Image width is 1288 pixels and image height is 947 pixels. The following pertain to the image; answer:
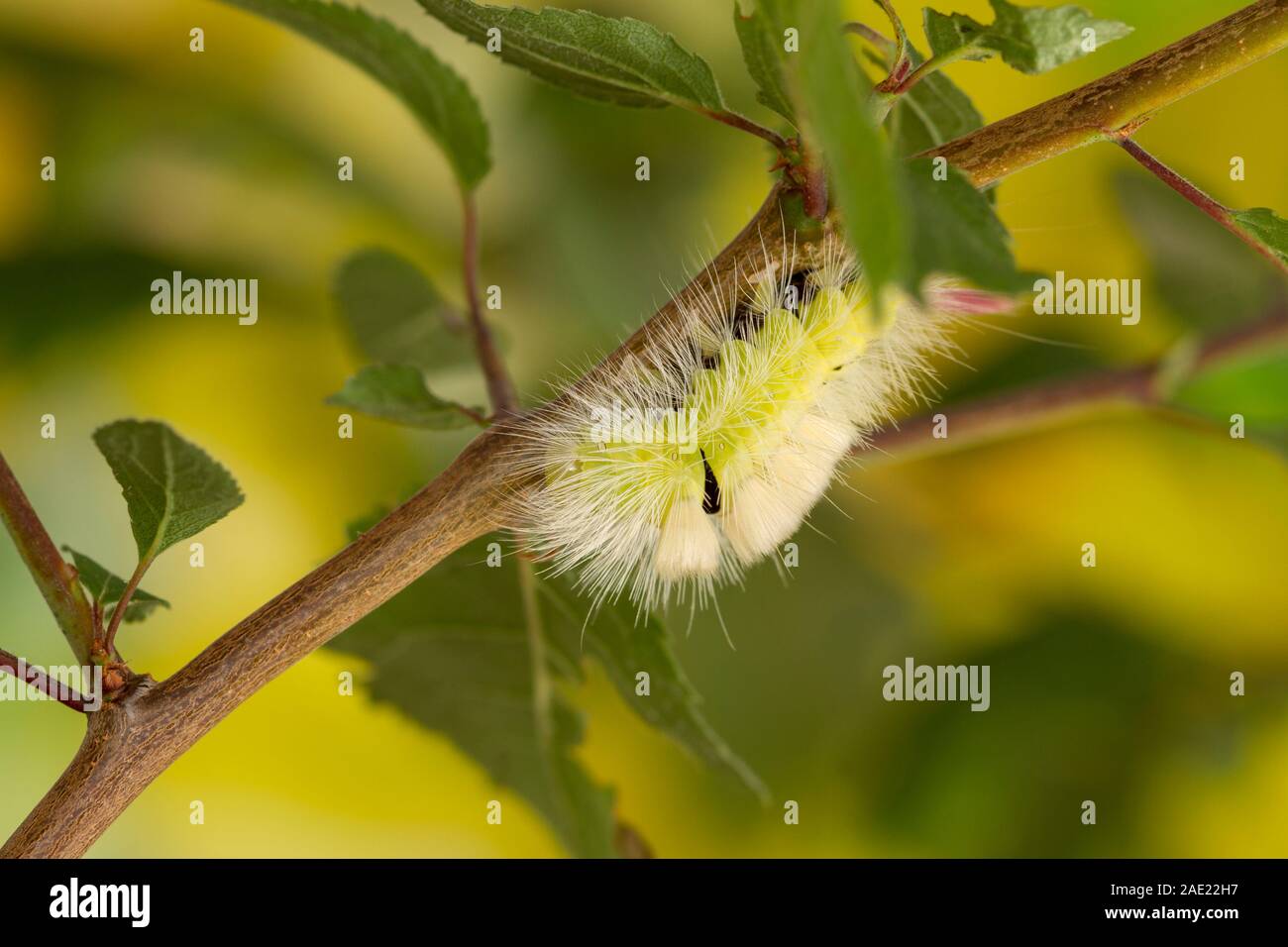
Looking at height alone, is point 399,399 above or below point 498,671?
above

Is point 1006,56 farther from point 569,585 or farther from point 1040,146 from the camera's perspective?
point 569,585

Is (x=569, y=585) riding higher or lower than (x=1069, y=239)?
lower

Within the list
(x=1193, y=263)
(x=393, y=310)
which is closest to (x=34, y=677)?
(x=393, y=310)

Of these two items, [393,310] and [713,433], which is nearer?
[713,433]

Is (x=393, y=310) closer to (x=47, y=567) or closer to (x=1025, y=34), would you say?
(x=47, y=567)
